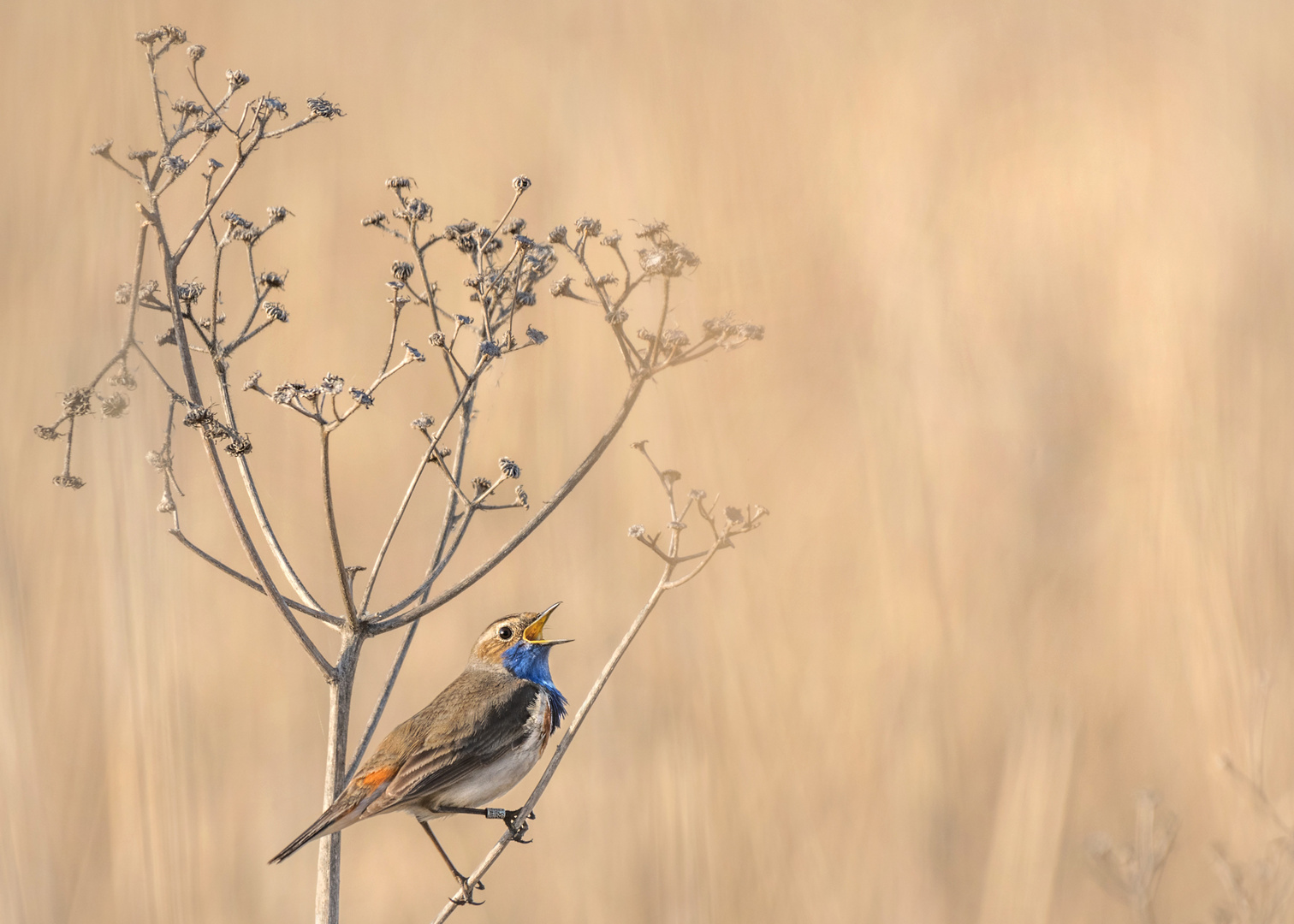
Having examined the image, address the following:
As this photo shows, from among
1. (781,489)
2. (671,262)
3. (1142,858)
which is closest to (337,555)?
(671,262)

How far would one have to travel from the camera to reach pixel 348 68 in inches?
433

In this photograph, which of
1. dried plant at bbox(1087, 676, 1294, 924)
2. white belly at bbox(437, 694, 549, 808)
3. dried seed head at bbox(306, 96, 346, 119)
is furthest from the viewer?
dried plant at bbox(1087, 676, 1294, 924)

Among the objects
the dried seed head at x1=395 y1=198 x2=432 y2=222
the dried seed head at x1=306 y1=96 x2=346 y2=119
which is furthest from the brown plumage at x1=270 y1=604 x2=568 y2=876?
the dried seed head at x1=306 y1=96 x2=346 y2=119

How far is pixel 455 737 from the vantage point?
333 cm

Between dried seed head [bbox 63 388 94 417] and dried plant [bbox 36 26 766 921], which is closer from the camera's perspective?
dried plant [bbox 36 26 766 921]

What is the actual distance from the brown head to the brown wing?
21 cm

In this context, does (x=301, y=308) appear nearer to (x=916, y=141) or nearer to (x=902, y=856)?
(x=916, y=141)

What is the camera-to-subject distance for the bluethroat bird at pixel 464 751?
10.4 feet

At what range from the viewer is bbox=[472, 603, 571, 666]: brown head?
12.3ft

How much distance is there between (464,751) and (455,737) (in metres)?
0.05

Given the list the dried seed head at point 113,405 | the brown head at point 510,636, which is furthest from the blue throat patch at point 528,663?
the dried seed head at point 113,405

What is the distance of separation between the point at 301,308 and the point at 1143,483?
222 inches

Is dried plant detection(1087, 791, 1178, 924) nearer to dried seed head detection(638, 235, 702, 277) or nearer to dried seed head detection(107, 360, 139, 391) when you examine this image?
dried seed head detection(638, 235, 702, 277)

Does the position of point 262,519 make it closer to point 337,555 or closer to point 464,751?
point 337,555
